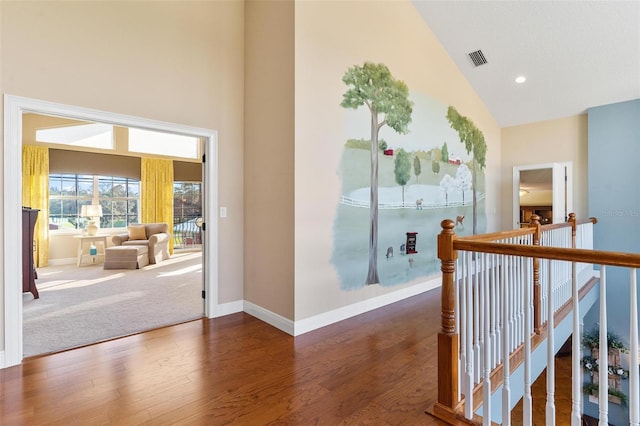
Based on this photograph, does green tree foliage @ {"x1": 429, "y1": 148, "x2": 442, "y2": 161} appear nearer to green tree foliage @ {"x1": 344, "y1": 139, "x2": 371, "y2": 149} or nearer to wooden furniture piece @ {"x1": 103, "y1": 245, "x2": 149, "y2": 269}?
green tree foliage @ {"x1": 344, "y1": 139, "x2": 371, "y2": 149}

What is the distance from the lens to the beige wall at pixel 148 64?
7.66 feet

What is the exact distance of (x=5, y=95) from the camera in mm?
2232

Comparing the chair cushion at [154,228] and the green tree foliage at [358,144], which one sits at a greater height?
the green tree foliage at [358,144]

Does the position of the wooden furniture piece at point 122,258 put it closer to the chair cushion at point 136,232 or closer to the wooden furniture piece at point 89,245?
the chair cushion at point 136,232

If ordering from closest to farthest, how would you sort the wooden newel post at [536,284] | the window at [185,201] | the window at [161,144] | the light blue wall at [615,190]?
the wooden newel post at [536,284] → the light blue wall at [615,190] → the window at [161,144] → the window at [185,201]

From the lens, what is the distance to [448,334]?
5.78 feet

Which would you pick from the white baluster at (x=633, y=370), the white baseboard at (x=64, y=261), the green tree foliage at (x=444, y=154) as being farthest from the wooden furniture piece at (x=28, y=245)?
the green tree foliage at (x=444, y=154)

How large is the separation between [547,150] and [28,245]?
8.56 meters

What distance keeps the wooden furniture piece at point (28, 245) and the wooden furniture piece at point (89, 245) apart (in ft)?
9.56

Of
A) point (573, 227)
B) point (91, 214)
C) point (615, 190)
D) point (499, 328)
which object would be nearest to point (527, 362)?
point (499, 328)

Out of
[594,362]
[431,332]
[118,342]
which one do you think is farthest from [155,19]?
[594,362]

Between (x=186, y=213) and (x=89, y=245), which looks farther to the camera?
(x=186, y=213)

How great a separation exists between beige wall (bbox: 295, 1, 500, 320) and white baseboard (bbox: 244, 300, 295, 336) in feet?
0.51

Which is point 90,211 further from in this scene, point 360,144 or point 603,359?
point 603,359
